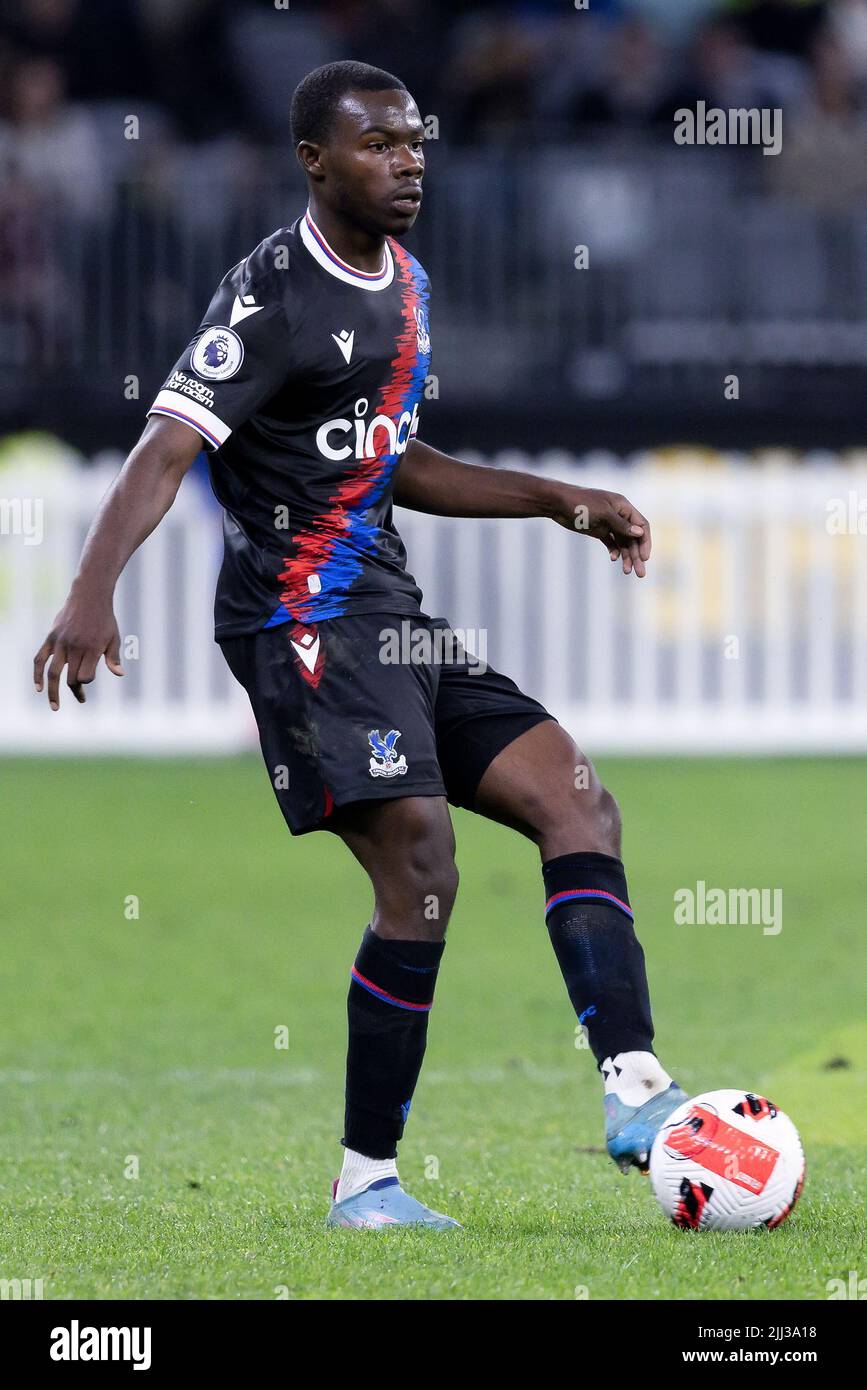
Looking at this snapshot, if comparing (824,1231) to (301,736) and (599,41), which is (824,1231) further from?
(599,41)

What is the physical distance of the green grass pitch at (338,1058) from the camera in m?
3.71

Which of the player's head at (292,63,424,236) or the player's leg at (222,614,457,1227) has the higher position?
the player's head at (292,63,424,236)

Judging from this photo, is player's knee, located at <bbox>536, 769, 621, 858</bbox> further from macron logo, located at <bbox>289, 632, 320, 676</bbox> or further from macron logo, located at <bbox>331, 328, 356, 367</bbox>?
macron logo, located at <bbox>331, 328, 356, 367</bbox>

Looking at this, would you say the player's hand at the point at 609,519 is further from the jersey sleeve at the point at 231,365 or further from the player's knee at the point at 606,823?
the jersey sleeve at the point at 231,365

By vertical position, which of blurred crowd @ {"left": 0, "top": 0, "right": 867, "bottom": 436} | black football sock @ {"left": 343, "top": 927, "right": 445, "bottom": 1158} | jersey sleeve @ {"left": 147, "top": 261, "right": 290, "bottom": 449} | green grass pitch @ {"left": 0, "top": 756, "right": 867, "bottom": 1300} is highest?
blurred crowd @ {"left": 0, "top": 0, "right": 867, "bottom": 436}

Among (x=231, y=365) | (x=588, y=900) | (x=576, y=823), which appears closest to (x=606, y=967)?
(x=588, y=900)

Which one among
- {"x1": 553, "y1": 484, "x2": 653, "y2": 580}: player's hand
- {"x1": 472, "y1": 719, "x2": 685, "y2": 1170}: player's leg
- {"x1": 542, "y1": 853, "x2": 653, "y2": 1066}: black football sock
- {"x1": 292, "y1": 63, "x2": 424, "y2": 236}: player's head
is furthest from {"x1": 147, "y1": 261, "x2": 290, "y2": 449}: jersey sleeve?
{"x1": 542, "y1": 853, "x2": 653, "y2": 1066}: black football sock

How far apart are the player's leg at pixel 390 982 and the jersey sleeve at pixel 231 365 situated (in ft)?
2.57

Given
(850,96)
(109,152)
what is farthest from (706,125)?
(109,152)

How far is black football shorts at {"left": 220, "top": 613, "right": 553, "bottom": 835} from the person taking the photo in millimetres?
4004

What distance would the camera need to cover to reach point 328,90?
4.12m

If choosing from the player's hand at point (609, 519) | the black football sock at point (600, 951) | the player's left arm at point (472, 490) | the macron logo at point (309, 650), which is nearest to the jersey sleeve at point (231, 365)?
the macron logo at point (309, 650)
